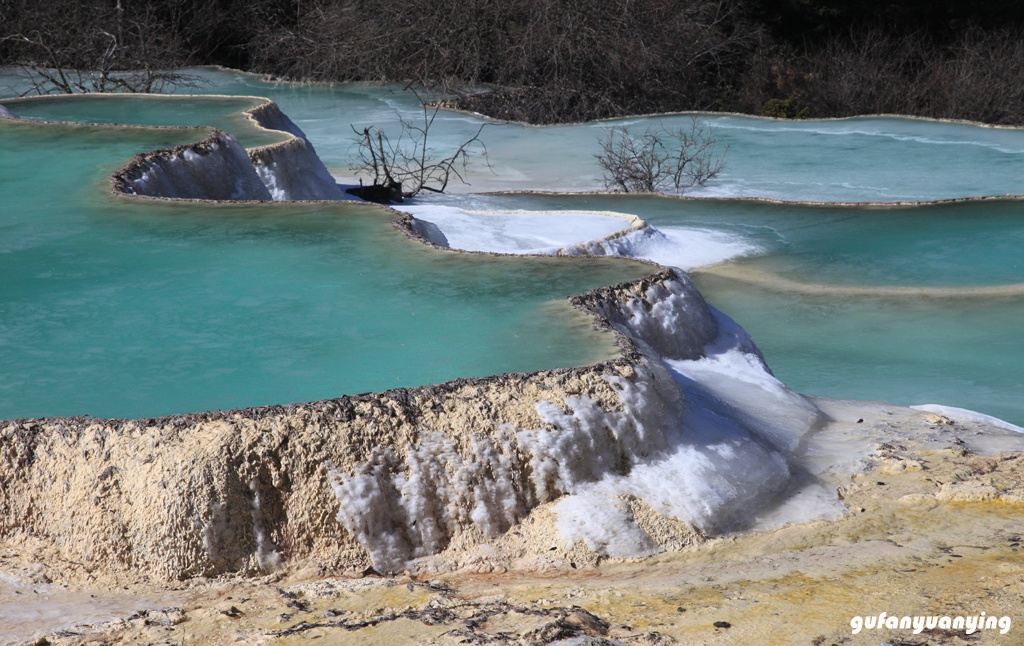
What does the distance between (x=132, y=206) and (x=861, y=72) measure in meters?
16.6

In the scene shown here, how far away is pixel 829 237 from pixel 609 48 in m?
10.6

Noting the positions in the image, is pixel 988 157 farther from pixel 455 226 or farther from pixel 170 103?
pixel 170 103

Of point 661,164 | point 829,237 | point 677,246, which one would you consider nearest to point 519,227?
point 677,246

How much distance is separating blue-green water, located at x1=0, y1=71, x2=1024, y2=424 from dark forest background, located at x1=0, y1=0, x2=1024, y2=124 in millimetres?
2789

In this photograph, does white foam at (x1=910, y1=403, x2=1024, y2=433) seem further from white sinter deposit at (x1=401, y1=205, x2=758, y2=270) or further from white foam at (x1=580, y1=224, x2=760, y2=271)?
white foam at (x1=580, y1=224, x2=760, y2=271)

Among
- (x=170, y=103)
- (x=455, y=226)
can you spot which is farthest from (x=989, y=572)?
(x=170, y=103)

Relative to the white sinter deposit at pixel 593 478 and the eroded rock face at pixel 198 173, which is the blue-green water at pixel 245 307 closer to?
the white sinter deposit at pixel 593 478

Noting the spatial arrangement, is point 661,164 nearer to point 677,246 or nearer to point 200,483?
A: point 677,246

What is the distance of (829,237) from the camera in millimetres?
10398

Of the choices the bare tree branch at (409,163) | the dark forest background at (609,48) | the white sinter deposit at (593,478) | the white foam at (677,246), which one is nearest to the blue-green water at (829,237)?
the white foam at (677,246)

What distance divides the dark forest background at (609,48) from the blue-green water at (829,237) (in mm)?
2789

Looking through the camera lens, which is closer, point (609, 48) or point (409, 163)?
point (409, 163)

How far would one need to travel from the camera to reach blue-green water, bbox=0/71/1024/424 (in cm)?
672

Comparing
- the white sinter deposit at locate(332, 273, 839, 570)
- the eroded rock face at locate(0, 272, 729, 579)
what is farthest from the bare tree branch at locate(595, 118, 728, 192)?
the eroded rock face at locate(0, 272, 729, 579)
